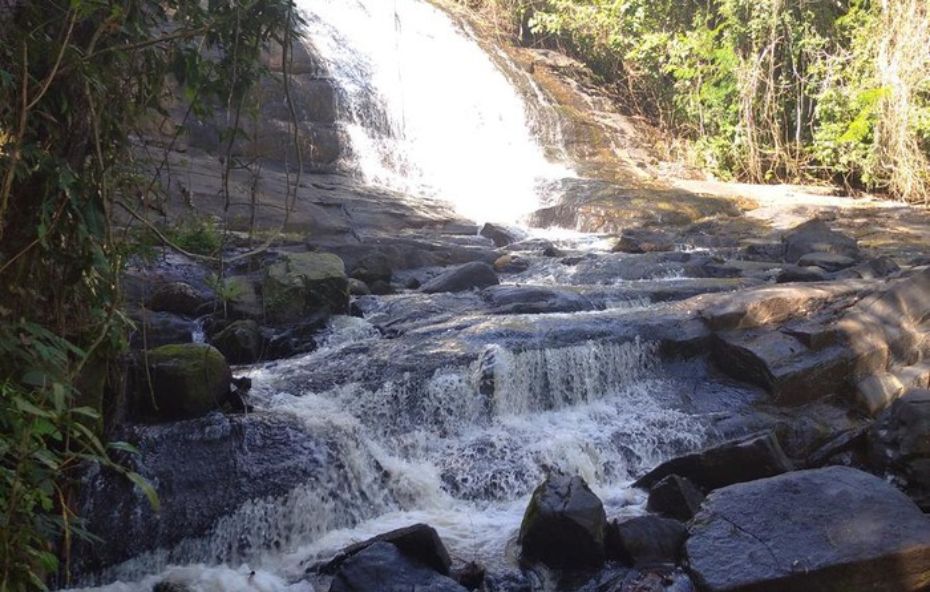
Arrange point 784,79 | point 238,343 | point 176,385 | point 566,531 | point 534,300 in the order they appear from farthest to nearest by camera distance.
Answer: point 784,79 → point 534,300 → point 238,343 → point 176,385 → point 566,531

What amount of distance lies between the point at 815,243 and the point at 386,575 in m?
9.84

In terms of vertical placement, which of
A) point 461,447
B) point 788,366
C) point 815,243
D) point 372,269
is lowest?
point 461,447

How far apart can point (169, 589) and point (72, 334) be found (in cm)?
174

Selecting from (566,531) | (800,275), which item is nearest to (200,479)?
(566,531)

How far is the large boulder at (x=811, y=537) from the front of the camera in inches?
159

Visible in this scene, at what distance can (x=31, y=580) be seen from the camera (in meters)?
2.58

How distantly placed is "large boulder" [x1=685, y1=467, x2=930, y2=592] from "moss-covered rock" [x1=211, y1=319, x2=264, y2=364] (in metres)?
4.67

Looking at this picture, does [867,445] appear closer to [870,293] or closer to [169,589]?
[870,293]

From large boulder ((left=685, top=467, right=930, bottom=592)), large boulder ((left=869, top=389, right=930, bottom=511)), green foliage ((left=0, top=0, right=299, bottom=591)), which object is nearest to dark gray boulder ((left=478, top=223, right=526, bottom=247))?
large boulder ((left=869, top=389, right=930, bottom=511))

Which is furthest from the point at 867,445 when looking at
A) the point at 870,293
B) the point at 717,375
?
the point at 870,293

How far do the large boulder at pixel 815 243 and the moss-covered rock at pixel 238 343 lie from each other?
8112 mm

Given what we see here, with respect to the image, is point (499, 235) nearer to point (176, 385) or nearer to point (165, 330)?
point (165, 330)

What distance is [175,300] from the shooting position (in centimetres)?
866

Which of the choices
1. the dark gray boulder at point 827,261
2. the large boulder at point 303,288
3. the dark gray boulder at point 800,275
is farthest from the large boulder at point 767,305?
the large boulder at point 303,288
